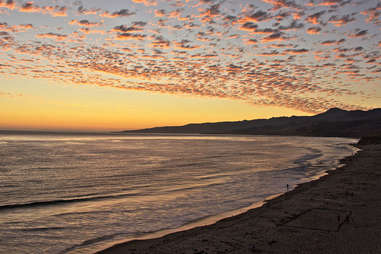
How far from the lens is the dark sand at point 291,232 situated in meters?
9.74

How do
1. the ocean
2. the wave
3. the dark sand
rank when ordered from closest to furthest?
the dark sand < the ocean < the wave

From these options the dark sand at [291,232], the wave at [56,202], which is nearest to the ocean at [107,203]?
the wave at [56,202]

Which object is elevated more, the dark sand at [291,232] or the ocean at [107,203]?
the dark sand at [291,232]

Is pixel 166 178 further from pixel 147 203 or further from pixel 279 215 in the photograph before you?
pixel 279 215

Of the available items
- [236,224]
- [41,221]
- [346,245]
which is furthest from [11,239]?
[346,245]

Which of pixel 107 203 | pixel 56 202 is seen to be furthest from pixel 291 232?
pixel 56 202

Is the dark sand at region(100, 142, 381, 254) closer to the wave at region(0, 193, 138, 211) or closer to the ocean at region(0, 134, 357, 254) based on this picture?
the ocean at region(0, 134, 357, 254)

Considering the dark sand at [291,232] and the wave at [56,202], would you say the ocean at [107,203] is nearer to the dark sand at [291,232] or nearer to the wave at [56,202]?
the wave at [56,202]

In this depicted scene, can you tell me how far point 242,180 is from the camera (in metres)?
27.1

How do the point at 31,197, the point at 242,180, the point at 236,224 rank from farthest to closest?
the point at 242,180 < the point at 31,197 < the point at 236,224

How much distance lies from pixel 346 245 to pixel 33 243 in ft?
37.1

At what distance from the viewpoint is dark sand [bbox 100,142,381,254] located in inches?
384

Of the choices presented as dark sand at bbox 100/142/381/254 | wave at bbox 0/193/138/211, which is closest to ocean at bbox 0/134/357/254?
wave at bbox 0/193/138/211

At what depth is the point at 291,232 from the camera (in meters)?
11.3
